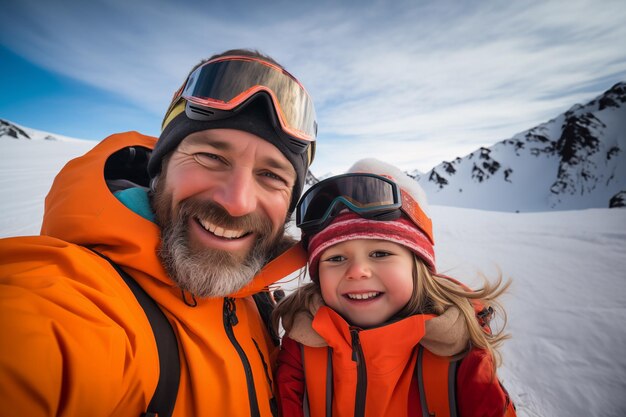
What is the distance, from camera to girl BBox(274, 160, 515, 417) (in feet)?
4.72

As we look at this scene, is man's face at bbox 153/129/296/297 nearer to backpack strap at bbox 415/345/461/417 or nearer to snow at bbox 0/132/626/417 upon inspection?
backpack strap at bbox 415/345/461/417

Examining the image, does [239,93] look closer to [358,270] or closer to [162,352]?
[358,270]

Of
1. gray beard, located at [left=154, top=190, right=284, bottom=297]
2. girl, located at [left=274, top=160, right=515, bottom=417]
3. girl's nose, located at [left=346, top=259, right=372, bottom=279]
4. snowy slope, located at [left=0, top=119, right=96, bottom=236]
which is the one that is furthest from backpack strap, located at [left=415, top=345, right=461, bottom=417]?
snowy slope, located at [left=0, top=119, right=96, bottom=236]

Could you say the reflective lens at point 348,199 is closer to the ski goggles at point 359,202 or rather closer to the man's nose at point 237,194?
the ski goggles at point 359,202

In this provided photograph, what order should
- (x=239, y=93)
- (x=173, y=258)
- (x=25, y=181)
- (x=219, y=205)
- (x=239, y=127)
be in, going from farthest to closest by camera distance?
(x=25, y=181) → (x=239, y=93) → (x=239, y=127) → (x=219, y=205) → (x=173, y=258)

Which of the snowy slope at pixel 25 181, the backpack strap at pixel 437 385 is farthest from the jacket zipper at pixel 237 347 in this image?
the snowy slope at pixel 25 181

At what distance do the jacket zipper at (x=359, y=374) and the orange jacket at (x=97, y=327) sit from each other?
21.2 inches

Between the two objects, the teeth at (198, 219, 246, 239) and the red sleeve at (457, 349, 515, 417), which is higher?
the teeth at (198, 219, 246, 239)

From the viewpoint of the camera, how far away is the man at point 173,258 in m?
0.71

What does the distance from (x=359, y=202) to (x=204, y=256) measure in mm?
1161

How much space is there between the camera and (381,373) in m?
1.50

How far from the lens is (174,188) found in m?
1.52

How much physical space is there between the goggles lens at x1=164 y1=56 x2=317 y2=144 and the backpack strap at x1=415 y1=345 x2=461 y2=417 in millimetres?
1716

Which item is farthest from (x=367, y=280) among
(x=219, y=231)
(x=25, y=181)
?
(x=25, y=181)
